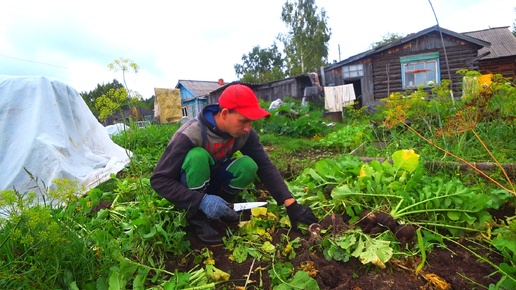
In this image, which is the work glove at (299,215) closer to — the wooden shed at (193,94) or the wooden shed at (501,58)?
the wooden shed at (501,58)

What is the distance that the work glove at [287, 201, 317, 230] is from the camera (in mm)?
1901

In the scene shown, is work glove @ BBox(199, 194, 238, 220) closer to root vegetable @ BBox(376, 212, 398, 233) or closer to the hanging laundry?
root vegetable @ BBox(376, 212, 398, 233)

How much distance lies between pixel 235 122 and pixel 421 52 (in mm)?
13947

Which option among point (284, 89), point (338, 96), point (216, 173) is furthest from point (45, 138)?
point (284, 89)

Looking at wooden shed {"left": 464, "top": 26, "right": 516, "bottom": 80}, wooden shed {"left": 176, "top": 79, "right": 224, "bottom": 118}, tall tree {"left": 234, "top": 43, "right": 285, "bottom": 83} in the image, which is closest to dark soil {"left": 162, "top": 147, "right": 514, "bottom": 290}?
wooden shed {"left": 464, "top": 26, "right": 516, "bottom": 80}

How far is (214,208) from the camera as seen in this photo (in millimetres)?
1772

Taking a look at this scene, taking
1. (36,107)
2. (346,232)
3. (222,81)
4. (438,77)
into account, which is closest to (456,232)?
(346,232)

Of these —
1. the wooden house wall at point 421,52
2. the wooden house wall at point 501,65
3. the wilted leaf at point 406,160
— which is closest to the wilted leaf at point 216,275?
the wilted leaf at point 406,160

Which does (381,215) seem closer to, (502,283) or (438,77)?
(502,283)

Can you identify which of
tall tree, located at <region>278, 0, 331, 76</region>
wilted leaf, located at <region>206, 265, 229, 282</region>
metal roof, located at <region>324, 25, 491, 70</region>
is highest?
tall tree, located at <region>278, 0, 331, 76</region>

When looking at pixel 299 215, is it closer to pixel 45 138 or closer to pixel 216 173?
pixel 216 173

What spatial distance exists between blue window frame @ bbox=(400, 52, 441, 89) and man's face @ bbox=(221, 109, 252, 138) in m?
13.4

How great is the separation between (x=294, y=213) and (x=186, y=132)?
844mm

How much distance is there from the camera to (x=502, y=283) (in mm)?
1319
